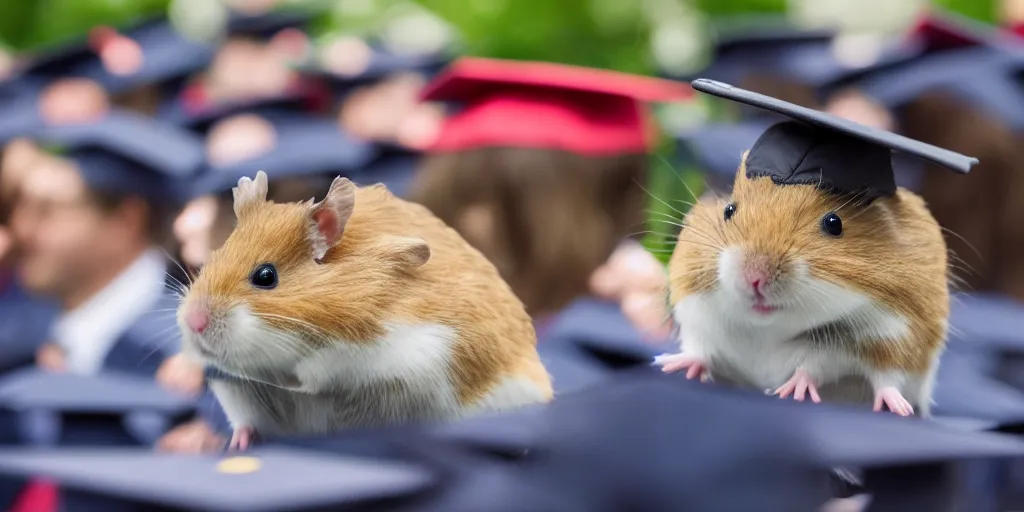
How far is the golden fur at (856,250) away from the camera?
0.72 m

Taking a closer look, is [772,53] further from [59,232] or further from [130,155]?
[59,232]

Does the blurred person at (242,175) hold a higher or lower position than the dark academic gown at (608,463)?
higher

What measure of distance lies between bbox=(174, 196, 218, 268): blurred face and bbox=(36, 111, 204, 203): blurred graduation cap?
84 cm

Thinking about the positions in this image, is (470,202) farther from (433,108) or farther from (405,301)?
(433,108)

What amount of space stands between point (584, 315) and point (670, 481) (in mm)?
998

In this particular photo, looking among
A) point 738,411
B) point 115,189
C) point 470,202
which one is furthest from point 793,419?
point 115,189

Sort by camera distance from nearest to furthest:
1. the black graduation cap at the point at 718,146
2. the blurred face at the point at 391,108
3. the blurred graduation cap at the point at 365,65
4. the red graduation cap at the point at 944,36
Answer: the black graduation cap at the point at 718,146 < the red graduation cap at the point at 944,36 < the blurred face at the point at 391,108 < the blurred graduation cap at the point at 365,65

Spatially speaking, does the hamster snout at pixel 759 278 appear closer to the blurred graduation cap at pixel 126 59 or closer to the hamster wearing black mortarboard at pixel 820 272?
the hamster wearing black mortarboard at pixel 820 272

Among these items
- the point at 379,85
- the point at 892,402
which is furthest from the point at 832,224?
the point at 379,85

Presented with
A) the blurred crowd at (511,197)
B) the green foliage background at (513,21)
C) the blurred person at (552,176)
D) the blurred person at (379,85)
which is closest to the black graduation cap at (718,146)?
the blurred crowd at (511,197)

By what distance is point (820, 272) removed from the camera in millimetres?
717

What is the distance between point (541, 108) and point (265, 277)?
1.02 metres

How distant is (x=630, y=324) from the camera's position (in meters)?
1.57

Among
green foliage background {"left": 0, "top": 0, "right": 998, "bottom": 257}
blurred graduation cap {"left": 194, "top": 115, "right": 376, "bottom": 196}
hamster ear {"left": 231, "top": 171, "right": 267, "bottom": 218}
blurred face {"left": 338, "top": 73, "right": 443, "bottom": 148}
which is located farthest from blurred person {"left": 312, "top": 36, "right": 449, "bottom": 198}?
hamster ear {"left": 231, "top": 171, "right": 267, "bottom": 218}
